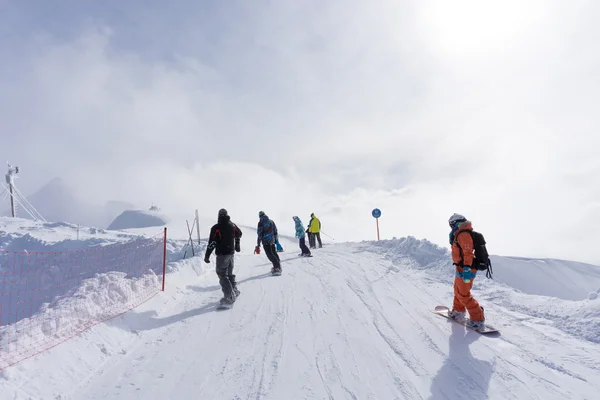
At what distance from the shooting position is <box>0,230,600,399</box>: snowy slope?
360 centimetres

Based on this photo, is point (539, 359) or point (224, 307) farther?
point (224, 307)

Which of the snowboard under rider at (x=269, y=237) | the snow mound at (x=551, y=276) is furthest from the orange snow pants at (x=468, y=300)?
the snowboard under rider at (x=269, y=237)

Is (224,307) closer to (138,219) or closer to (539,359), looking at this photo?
(539,359)

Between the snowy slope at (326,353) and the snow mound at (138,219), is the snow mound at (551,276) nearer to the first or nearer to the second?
the snowy slope at (326,353)

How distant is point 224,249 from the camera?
278 inches

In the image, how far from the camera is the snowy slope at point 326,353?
3.60 metres

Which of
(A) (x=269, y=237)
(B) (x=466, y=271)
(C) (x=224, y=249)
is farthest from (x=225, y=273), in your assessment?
(B) (x=466, y=271)

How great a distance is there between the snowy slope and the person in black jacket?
0.44 m

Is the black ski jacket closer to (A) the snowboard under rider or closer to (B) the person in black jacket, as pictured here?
(B) the person in black jacket

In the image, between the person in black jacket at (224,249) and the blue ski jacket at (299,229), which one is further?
the blue ski jacket at (299,229)

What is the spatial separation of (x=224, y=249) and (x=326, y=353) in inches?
140

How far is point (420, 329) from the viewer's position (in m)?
5.16

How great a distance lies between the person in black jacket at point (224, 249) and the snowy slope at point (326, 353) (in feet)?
1.43

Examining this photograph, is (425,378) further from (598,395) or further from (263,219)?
(263,219)
